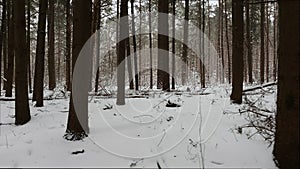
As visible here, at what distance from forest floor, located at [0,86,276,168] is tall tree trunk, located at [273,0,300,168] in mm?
436

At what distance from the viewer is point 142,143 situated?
17.8 ft

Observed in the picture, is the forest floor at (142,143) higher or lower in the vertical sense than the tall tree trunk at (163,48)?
lower

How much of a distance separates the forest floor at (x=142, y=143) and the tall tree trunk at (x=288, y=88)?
1.43ft

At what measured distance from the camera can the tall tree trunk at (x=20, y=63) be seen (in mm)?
7395

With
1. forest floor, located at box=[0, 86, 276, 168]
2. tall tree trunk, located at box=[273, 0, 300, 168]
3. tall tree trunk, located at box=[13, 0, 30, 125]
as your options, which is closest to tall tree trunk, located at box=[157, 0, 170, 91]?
forest floor, located at box=[0, 86, 276, 168]

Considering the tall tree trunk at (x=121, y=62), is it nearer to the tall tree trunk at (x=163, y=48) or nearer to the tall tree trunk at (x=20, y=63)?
the tall tree trunk at (x=20, y=63)

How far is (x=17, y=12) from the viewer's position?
7.38 m

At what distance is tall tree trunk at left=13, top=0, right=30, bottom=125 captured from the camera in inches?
291

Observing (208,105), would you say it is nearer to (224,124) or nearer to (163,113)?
(163,113)

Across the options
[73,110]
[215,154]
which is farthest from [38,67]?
[215,154]

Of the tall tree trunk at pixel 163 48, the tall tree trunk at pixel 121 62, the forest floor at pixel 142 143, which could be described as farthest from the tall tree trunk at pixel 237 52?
the tall tree trunk at pixel 163 48

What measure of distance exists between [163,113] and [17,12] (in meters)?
4.78

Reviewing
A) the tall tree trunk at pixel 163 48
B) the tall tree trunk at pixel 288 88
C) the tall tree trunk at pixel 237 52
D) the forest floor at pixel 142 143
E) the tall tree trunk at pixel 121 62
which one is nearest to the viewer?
the tall tree trunk at pixel 288 88

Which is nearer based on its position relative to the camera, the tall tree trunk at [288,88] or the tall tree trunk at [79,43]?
the tall tree trunk at [288,88]
